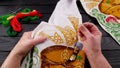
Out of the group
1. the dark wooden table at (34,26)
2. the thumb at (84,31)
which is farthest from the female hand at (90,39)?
Answer: the dark wooden table at (34,26)

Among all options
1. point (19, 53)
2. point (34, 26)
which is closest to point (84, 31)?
point (19, 53)

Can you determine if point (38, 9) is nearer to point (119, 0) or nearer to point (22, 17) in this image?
point (22, 17)

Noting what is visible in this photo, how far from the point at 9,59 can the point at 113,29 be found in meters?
0.54

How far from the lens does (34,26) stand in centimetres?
142

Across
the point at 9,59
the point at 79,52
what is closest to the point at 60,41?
the point at 79,52

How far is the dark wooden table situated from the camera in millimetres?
1259

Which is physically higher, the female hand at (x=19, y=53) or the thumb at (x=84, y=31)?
the thumb at (x=84, y=31)

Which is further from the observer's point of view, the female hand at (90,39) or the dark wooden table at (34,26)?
the dark wooden table at (34,26)

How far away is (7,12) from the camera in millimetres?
1530

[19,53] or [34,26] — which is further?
[34,26]

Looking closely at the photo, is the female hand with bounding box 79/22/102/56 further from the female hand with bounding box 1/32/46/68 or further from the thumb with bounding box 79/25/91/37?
the female hand with bounding box 1/32/46/68

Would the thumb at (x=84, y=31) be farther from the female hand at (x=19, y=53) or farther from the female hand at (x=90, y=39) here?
the female hand at (x=19, y=53)

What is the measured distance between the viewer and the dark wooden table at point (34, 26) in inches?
49.6

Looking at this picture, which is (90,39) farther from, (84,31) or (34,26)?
(34,26)
